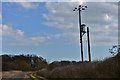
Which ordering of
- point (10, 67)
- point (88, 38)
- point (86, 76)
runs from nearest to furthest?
point (86, 76) → point (88, 38) → point (10, 67)

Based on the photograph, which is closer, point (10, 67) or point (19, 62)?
point (10, 67)

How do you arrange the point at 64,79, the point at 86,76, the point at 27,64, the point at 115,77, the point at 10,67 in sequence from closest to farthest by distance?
the point at 115,77 < the point at 86,76 < the point at 64,79 < the point at 10,67 < the point at 27,64

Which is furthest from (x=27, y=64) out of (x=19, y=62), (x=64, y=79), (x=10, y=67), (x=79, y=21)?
(x=64, y=79)

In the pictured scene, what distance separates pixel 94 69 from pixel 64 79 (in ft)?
12.1

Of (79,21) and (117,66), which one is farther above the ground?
(79,21)

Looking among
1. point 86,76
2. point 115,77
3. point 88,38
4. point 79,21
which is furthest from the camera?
point 79,21

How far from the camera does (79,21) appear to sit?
50.9m

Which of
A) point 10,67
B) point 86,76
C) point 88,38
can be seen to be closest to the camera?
point 86,76

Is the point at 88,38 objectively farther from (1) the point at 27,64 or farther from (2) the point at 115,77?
(1) the point at 27,64

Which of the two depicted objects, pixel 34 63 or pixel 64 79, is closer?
pixel 64 79

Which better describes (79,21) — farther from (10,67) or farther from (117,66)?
(10,67)

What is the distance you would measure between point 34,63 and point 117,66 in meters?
102

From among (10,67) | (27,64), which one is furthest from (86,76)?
(27,64)

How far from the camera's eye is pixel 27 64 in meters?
128
